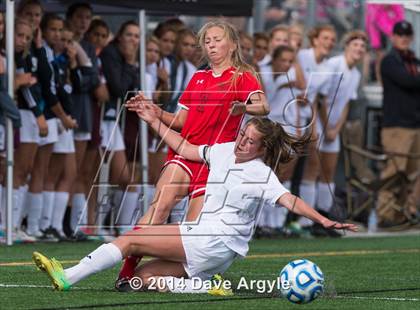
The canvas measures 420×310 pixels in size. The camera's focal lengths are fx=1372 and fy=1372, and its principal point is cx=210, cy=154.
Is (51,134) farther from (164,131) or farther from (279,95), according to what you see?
(164,131)

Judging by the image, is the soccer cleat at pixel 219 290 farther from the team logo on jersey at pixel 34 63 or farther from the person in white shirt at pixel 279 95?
the person in white shirt at pixel 279 95

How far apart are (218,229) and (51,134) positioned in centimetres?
Answer: 620

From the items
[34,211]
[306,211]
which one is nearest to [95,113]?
[34,211]

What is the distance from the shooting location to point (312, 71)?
59.1 feet

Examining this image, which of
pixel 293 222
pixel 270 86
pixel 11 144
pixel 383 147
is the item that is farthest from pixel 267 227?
pixel 11 144

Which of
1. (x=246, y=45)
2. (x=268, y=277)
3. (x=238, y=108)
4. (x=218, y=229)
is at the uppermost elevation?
(x=238, y=108)

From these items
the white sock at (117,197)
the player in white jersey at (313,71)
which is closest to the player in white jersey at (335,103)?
the player in white jersey at (313,71)

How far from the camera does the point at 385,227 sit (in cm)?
1959

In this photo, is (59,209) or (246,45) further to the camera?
(246,45)

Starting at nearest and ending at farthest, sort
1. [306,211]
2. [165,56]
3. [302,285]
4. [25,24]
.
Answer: [302,285] → [306,211] → [25,24] → [165,56]

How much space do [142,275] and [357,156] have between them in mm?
11503

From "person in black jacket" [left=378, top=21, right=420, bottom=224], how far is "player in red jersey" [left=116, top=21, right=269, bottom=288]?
342 inches

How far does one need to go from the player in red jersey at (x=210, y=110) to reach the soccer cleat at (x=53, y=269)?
1276 millimetres

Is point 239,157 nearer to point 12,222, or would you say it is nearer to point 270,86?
point 12,222
